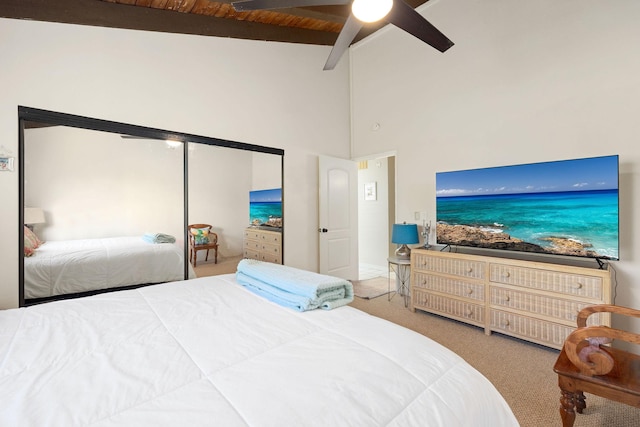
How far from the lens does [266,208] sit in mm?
3586

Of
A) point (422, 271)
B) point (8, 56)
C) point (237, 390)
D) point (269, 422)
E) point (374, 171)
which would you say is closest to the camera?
point (269, 422)

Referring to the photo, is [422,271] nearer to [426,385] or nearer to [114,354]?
[426,385]

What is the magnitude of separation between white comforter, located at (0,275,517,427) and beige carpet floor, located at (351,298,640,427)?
1.29m

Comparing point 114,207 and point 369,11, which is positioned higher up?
point 369,11

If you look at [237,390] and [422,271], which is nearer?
[237,390]

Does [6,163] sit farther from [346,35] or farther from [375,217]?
[375,217]

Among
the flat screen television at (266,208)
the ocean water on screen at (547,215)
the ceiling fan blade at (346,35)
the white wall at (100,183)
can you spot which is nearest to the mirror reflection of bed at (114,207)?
the white wall at (100,183)

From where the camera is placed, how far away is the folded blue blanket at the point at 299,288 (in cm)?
128

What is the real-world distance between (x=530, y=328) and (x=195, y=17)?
438 centimetres

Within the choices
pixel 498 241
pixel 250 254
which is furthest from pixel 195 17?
pixel 498 241

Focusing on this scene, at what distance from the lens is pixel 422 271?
316 cm

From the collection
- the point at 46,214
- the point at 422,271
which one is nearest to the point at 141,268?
the point at 46,214

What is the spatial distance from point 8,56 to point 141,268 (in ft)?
6.15

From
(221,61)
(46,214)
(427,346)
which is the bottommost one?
(427,346)
